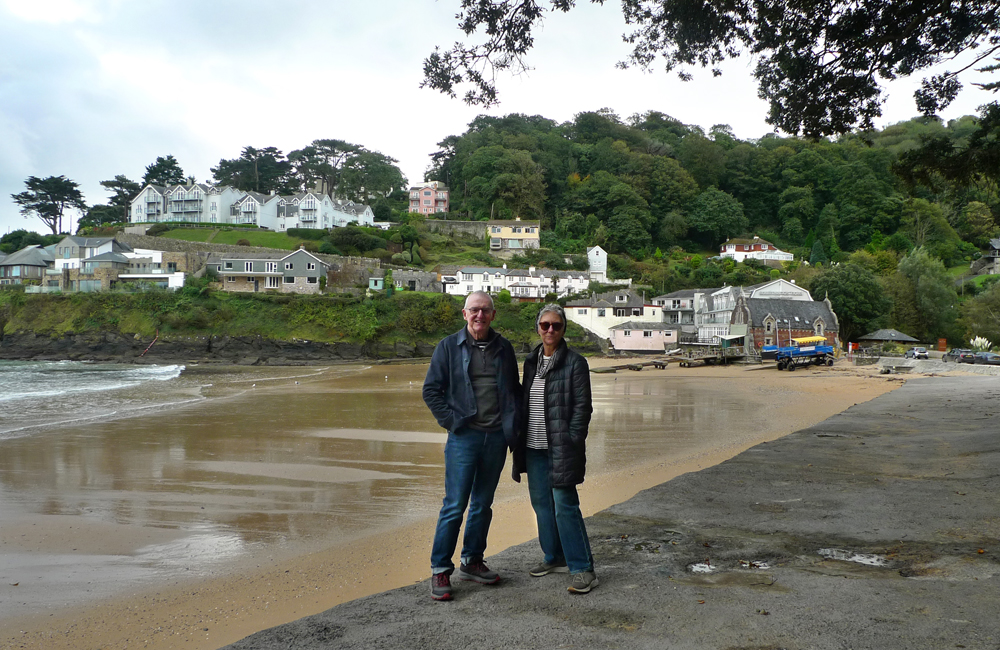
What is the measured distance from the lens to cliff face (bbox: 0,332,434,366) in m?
48.8

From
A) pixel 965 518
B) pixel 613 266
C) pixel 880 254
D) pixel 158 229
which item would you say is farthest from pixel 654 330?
pixel 158 229

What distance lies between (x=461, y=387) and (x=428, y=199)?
101177 mm

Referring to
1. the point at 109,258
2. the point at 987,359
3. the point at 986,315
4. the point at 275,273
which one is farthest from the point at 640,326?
the point at 109,258

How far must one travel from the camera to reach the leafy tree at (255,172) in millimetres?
98188

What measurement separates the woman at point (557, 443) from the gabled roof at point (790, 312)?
156ft

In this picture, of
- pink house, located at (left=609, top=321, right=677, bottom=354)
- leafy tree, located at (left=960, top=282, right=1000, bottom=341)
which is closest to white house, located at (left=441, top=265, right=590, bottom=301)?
pink house, located at (left=609, top=321, right=677, bottom=354)

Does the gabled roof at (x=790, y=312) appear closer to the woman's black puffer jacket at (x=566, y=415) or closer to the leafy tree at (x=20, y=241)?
the woman's black puffer jacket at (x=566, y=415)

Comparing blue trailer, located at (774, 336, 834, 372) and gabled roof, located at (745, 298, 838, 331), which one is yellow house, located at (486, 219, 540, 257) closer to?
gabled roof, located at (745, 298, 838, 331)

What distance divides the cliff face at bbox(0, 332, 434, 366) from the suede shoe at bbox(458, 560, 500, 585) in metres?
45.8

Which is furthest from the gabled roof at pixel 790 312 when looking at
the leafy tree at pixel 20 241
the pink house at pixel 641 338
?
the leafy tree at pixel 20 241

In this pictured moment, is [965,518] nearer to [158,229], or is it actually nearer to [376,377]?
[376,377]

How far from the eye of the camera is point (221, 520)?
7012 mm

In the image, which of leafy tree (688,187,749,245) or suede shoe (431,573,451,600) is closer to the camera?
suede shoe (431,573,451,600)

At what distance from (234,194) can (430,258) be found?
34.9m
